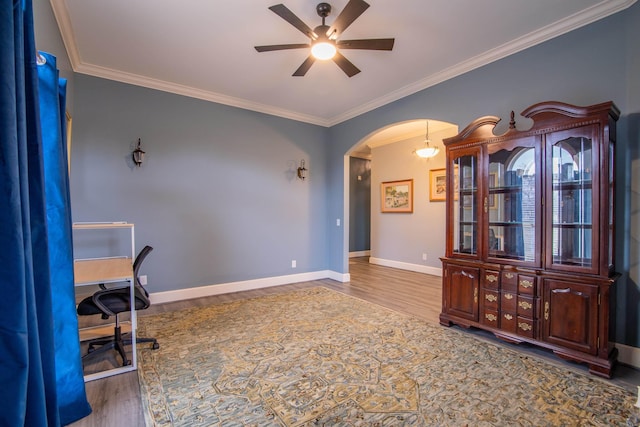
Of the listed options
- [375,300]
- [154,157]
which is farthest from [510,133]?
[154,157]

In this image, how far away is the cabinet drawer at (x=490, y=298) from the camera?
9.53 feet

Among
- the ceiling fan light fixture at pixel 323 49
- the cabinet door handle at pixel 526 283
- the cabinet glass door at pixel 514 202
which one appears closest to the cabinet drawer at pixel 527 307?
the cabinet door handle at pixel 526 283

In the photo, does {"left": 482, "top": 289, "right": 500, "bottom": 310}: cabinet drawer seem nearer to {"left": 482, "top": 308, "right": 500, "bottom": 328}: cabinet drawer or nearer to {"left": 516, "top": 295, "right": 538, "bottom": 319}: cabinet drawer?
{"left": 482, "top": 308, "right": 500, "bottom": 328}: cabinet drawer

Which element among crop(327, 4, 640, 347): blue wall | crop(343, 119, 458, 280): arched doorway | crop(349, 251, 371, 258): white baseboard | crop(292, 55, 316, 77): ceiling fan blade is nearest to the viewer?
crop(327, 4, 640, 347): blue wall

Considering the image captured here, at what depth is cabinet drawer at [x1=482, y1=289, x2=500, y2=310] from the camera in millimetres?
2906

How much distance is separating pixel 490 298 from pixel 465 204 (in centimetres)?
99

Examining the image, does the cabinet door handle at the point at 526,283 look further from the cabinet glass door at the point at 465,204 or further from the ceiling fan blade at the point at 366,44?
the ceiling fan blade at the point at 366,44

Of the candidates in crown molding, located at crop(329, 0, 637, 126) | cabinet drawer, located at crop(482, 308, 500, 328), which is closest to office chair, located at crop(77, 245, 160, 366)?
cabinet drawer, located at crop(482, 308, 500, 328)

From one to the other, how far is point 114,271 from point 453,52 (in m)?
3.90

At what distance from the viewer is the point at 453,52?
3217 millimetres

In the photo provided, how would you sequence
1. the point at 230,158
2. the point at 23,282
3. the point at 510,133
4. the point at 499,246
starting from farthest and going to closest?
the point at 230,158, the point at 499,246, the point at 510,133, the point at 23,282

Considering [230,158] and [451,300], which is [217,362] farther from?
[230,158]

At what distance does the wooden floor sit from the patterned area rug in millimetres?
122

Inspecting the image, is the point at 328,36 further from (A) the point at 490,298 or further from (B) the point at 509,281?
(A) the point at 490,298
